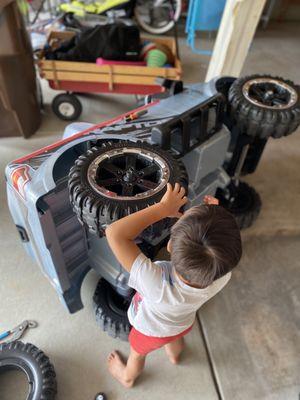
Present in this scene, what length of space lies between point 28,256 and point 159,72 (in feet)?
4.99

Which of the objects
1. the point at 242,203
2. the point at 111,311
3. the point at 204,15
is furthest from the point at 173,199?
the point at 204,15

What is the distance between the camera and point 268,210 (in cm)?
203

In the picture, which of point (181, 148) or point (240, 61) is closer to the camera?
point (181, 148)

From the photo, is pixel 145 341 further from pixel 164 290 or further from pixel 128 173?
pixel 128 173

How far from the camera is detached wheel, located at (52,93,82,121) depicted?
97.2 inches

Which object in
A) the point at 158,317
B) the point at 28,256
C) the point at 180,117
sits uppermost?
the point at 180,117

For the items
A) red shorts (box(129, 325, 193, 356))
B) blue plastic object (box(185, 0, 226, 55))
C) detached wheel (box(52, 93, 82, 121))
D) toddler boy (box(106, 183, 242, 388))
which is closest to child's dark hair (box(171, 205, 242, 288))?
toddler boy (box(106, 183, 242, 388))

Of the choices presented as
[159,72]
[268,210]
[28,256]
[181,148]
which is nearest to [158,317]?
[181,148]

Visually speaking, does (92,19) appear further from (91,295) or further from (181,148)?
(91,295)

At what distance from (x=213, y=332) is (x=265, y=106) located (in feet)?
3.30

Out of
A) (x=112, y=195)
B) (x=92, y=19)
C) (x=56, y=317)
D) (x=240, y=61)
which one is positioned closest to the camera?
(x=112, y=195)

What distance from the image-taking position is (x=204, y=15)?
3482mm

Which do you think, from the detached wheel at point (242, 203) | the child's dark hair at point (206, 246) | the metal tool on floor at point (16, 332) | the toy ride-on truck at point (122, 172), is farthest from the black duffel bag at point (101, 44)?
the child's dark hair at point (206, 246)

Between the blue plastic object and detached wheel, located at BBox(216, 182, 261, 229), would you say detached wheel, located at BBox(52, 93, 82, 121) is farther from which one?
the blue plastic object
